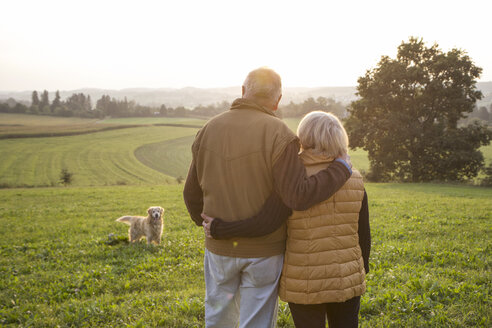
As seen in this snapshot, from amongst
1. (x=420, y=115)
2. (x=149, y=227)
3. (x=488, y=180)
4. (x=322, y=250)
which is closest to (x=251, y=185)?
(x=322, y=250)

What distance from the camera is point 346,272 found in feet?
9.45

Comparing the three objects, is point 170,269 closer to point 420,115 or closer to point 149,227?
point 149,227

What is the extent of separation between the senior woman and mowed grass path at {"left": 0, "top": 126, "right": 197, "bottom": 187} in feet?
120

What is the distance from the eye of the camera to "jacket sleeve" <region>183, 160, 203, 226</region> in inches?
130

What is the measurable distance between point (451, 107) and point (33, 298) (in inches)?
1319

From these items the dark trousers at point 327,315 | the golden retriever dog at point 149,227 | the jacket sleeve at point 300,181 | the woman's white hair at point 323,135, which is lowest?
the golden retriever dog at point 149,227

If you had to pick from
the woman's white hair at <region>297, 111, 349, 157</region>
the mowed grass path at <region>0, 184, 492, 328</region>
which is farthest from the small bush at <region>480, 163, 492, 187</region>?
the woman's white hair at <region>297, 111, 349, 157</region>

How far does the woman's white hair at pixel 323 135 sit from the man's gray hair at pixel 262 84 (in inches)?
16.0

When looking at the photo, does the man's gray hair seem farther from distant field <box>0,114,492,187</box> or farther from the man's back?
distant field <box>0,114,492,187</box>

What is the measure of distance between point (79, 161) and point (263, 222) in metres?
53.6

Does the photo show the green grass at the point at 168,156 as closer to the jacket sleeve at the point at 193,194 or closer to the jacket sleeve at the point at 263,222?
the jacket sleeve at the point at 193,194

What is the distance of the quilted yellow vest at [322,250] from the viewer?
2811 millimetres

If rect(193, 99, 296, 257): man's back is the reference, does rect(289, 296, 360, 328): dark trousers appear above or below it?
below

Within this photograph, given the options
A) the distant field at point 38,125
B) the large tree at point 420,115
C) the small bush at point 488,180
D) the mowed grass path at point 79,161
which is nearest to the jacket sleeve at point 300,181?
the large tree at point 420,115
